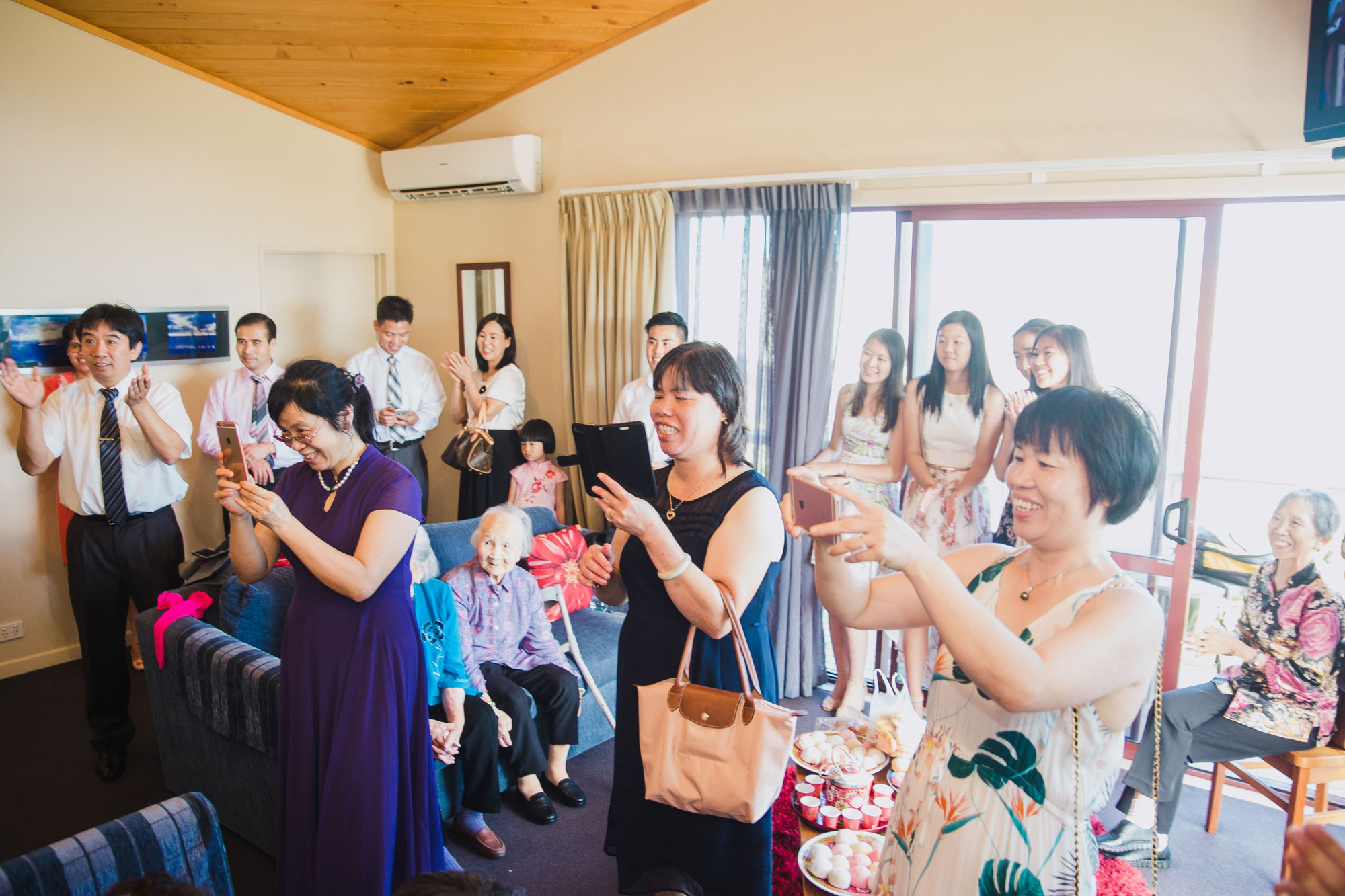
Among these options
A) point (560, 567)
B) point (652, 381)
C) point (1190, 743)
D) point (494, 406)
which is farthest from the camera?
point (494, 406)

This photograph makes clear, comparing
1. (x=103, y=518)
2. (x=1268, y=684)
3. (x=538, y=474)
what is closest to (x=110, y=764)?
(x=103, y=518)

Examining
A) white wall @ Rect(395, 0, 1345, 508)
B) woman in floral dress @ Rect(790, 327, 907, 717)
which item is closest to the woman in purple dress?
woman in floral dress @ Rect(790, 327, 907, 717)

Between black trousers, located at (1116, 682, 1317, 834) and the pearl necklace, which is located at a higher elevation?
the pearl necklace

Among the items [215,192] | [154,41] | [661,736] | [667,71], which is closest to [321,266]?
[215,192]

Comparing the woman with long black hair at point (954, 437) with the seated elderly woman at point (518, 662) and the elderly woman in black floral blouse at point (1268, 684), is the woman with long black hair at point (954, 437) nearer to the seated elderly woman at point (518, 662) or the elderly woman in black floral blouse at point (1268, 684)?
the elderly woman in black floral blouse at point (1268, 684)

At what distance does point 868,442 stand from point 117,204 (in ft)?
12.5

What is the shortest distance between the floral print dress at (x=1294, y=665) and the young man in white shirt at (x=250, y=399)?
417 centimetres

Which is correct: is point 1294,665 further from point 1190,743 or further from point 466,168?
point 466,168

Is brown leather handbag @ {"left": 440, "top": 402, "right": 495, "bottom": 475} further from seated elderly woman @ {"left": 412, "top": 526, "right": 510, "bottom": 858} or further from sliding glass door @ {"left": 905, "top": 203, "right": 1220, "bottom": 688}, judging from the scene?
sliding glass door @ {"left": 905, "top": 203, "right": 1220, "bottom": 688}

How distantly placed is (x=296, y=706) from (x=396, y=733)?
9.7 inches

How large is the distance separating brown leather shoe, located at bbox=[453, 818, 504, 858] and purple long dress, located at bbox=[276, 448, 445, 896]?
0.68 meters

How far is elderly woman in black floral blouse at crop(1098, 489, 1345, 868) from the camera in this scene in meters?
2.53

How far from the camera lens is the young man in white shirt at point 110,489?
10.2ft

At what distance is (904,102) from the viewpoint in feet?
11.6
